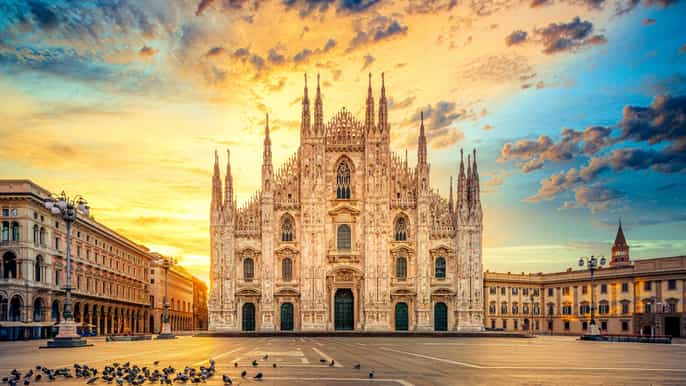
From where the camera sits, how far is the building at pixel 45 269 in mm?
59688

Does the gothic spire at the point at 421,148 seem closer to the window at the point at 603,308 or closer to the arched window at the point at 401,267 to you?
the arched window at the point at 401,267

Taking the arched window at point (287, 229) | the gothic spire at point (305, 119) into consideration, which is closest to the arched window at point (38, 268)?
the arched window at point (287, 229)

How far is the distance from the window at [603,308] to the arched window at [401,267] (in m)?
33.7

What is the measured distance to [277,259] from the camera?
239 ft

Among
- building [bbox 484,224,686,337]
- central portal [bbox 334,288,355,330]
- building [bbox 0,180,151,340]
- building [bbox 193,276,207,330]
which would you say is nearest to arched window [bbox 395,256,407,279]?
central portal [bbox 334,288,355,330]

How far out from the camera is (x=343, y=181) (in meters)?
74.4

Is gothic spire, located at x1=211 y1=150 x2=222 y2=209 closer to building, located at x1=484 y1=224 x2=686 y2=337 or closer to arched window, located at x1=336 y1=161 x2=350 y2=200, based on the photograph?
arched window, located at x1=336 y1=161 x2=350 y2=200

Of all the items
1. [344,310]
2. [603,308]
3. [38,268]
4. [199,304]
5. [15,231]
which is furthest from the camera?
[199,304]

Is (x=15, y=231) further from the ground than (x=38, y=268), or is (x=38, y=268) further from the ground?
(x=15, y=231)

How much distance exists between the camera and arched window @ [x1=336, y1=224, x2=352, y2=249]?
73.5 metres

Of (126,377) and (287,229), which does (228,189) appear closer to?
(287,229)

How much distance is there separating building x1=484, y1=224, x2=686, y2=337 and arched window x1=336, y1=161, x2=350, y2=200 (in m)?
37.0

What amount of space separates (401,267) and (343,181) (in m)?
11.2

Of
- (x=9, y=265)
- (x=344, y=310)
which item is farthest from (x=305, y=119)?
(x=9, y=265)
